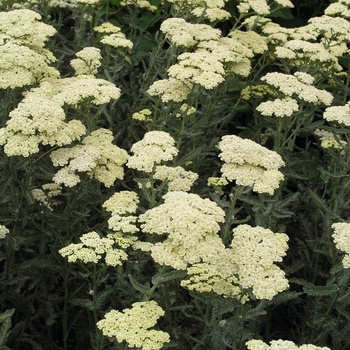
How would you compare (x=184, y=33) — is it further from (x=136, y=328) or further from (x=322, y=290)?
(x=136, y=328)

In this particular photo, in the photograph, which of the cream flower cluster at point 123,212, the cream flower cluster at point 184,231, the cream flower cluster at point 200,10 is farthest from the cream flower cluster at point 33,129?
the cream flower cluster at point 200,10

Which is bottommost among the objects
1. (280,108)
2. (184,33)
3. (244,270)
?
(244,270)

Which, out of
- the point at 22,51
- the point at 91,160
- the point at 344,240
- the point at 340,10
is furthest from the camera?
the point at 340,10

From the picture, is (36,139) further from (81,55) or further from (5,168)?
(81,55)

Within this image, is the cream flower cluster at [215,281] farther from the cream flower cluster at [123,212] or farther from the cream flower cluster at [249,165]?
the cream flower cluster at [249,165]

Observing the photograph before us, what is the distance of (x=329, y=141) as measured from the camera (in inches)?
217

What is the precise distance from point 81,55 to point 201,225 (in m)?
2.51

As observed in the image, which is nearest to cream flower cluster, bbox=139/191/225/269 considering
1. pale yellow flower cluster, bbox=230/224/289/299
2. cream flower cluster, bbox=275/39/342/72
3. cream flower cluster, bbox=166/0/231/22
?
pale yellow flower cluster, bbox=230/224/289/299

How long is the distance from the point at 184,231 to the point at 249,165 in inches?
37.4

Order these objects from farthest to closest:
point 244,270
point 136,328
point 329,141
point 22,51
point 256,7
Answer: point 256,7 < point 329,141 < point 22,51 < point 244,270 < point 136,328

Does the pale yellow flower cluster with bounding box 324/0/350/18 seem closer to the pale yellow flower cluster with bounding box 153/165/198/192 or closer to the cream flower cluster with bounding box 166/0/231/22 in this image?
the cream flower cluster with bounding box 166/0/231/22

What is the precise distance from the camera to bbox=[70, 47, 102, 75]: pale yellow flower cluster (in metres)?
5.60

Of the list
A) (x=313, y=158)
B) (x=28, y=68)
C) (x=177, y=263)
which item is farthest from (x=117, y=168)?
(x=313, y=158)

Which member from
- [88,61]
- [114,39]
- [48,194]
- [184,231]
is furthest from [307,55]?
[184,231]
